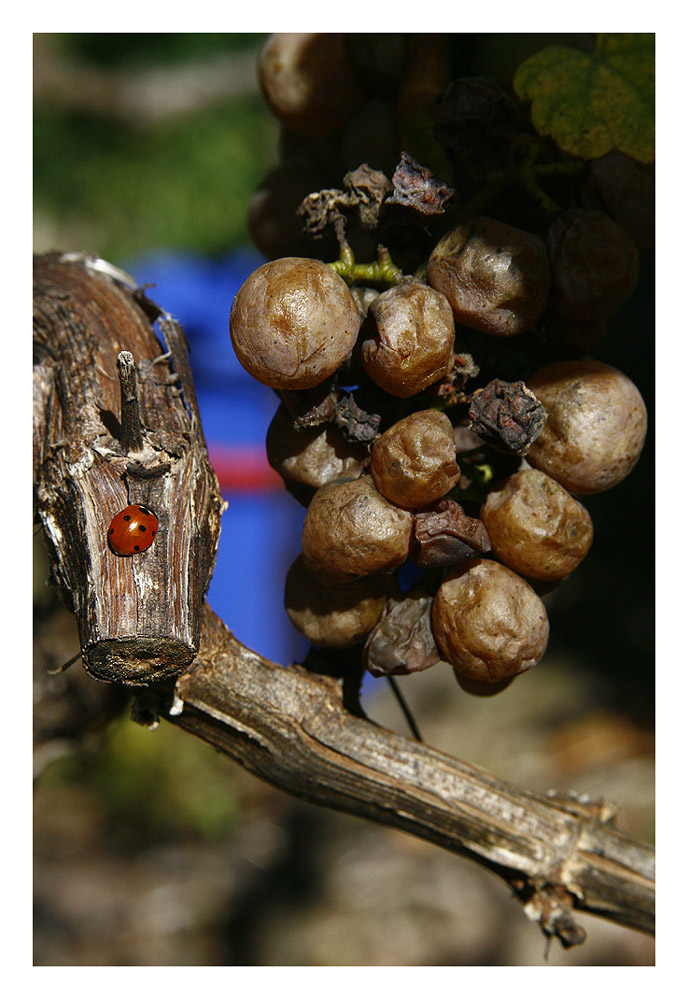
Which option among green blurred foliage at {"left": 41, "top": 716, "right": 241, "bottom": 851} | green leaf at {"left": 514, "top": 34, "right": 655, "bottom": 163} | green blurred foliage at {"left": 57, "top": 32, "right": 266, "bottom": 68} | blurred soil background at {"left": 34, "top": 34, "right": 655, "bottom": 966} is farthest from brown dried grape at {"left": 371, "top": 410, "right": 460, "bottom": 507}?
green blurred foliage at {"left": 57, "top": 32, "right": 266, "bottom": 68}

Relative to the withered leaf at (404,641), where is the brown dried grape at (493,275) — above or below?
above

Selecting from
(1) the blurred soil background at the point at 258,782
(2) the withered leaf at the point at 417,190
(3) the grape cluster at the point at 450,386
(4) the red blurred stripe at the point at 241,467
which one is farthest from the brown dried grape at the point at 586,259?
(4) the red blurred stripe at the point at 241,467

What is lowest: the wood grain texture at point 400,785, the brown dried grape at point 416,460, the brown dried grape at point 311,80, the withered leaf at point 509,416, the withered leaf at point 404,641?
the wood grain texture at point 400,785

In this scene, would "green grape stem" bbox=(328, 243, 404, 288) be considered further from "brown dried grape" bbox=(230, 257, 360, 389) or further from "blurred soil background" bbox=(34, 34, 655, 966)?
"blurred soil background" bbox=(34, 34, 655, 966)

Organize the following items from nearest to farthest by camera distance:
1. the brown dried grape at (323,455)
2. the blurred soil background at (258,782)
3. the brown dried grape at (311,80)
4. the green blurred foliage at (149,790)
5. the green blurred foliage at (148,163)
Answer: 1. the brown dried grape at (323,455)
2. the brown dried grape at (311,80)
3. the blurred soil background at (258,782)
4. the green blurred foliage at (149,790)
5. the green blurred foliage at (148,163)

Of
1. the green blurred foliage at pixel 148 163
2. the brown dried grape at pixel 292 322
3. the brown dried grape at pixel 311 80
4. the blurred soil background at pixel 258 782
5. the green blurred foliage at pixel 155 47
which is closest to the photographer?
the brown dried grape at pixel 292 322

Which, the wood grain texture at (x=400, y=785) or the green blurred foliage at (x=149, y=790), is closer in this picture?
the wood grain texture at (x=400, y=785)

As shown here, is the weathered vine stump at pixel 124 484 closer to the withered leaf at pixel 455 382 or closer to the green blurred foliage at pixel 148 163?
the withered leaf at pixel 455 382

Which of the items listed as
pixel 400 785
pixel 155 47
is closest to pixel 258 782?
pixel 400 785
